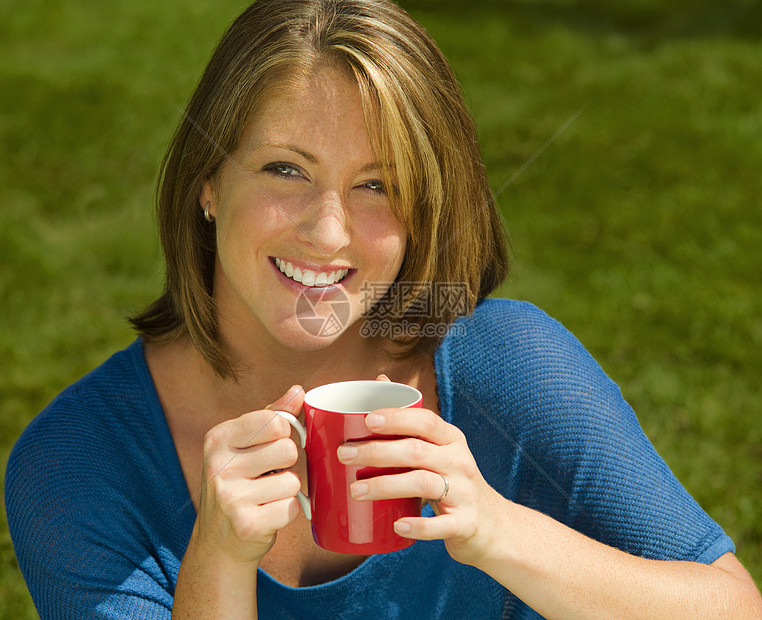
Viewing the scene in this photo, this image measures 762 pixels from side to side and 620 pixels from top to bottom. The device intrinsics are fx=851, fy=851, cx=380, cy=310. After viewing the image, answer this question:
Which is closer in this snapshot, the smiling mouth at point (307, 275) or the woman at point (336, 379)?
the woman at point (336, 379)

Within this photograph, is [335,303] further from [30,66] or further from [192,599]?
[30,66]

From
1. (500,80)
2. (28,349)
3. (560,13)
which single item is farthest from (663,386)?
(560,13)

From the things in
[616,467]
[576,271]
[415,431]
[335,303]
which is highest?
[576,271]

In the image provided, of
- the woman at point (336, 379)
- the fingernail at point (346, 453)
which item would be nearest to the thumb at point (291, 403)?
the woman at point (336, 379)

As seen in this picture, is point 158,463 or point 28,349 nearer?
point 158,463

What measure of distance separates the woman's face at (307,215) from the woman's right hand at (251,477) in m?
0.44

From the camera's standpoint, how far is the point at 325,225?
1.75 metres

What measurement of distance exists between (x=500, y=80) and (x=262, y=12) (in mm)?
5564

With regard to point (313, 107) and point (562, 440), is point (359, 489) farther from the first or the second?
point (313, 107)

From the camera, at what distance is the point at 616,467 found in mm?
1766

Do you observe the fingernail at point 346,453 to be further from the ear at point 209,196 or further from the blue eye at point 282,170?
the ear at point 209,196

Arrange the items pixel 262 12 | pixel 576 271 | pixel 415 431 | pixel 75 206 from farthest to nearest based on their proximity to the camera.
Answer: pixel 75 206 < pixel 576 271 < pixel 262 12 < pixel 415 431

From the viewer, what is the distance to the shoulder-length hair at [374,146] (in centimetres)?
178

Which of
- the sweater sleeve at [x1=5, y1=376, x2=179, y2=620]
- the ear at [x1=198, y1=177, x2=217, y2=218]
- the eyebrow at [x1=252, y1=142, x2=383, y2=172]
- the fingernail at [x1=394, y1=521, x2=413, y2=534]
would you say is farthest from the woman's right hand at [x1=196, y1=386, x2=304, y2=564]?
the ear at [x1=198, y1=177, x2=217, y2=218]
